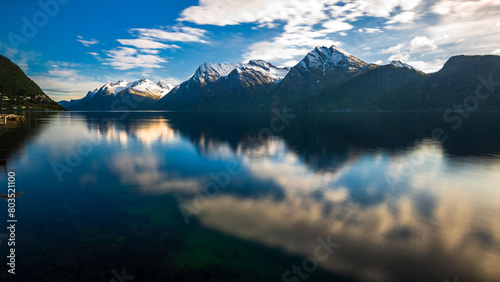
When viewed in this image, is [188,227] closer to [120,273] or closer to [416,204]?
[120,273]

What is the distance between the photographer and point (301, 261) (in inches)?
524

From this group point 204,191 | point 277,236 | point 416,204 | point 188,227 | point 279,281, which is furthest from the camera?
point 204,191

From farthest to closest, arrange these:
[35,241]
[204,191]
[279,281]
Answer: [204,191] → [35,241] → [279,281]

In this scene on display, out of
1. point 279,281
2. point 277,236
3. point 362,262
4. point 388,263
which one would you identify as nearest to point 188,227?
point 277,236

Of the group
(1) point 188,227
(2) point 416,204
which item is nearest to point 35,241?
(1) point 188,227

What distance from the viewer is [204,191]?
24.7m

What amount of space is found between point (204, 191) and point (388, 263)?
57.9 feet

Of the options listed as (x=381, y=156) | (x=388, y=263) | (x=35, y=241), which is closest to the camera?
(x=388, y=263)

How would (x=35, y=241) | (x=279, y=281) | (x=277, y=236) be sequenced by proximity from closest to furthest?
(x=279, y=281) < (x=35, y=241) < (x=277, y=236)

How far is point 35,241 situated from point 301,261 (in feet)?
56.8

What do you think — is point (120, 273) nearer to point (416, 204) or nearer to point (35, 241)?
point (35, 241)

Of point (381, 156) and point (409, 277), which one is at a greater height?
point (381, 156)

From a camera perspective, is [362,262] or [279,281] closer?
[279,281]

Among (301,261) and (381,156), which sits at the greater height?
(381,156)
